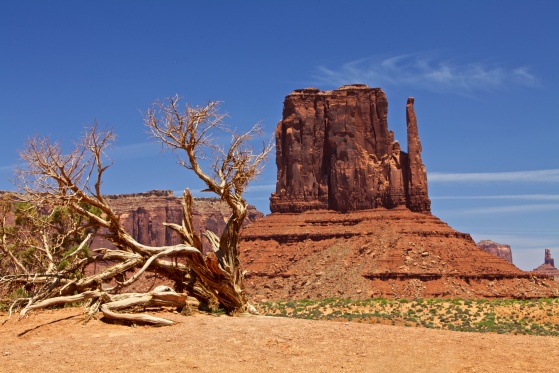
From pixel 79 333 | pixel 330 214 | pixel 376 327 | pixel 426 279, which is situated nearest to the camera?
pixel 79 333

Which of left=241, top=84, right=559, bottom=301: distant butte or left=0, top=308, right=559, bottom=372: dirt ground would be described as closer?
left=0, top=308, right=559, bottom=372: dirt ground

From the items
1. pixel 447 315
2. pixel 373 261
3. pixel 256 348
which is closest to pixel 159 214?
pixel 373 261

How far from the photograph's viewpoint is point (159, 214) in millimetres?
165125

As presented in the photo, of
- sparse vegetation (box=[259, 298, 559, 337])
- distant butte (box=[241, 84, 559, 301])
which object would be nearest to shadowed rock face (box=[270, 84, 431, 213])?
distant butte (box=[241, 84, 559, 301])

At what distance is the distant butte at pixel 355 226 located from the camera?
265ft

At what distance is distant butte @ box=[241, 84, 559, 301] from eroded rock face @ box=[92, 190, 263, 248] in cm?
5100

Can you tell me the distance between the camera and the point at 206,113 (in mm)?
21359

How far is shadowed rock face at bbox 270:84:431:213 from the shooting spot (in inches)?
4144

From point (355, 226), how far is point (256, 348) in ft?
278

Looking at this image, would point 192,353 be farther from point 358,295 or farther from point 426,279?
point 426,279

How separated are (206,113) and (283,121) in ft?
307

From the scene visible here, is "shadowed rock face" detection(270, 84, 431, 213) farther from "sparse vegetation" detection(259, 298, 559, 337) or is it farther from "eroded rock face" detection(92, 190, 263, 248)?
"sparse vegetation" detection(259, 298, 559, 337)

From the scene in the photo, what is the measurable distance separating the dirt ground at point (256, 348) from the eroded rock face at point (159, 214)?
462 feet

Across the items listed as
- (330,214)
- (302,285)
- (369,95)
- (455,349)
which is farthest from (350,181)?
(455,349)
